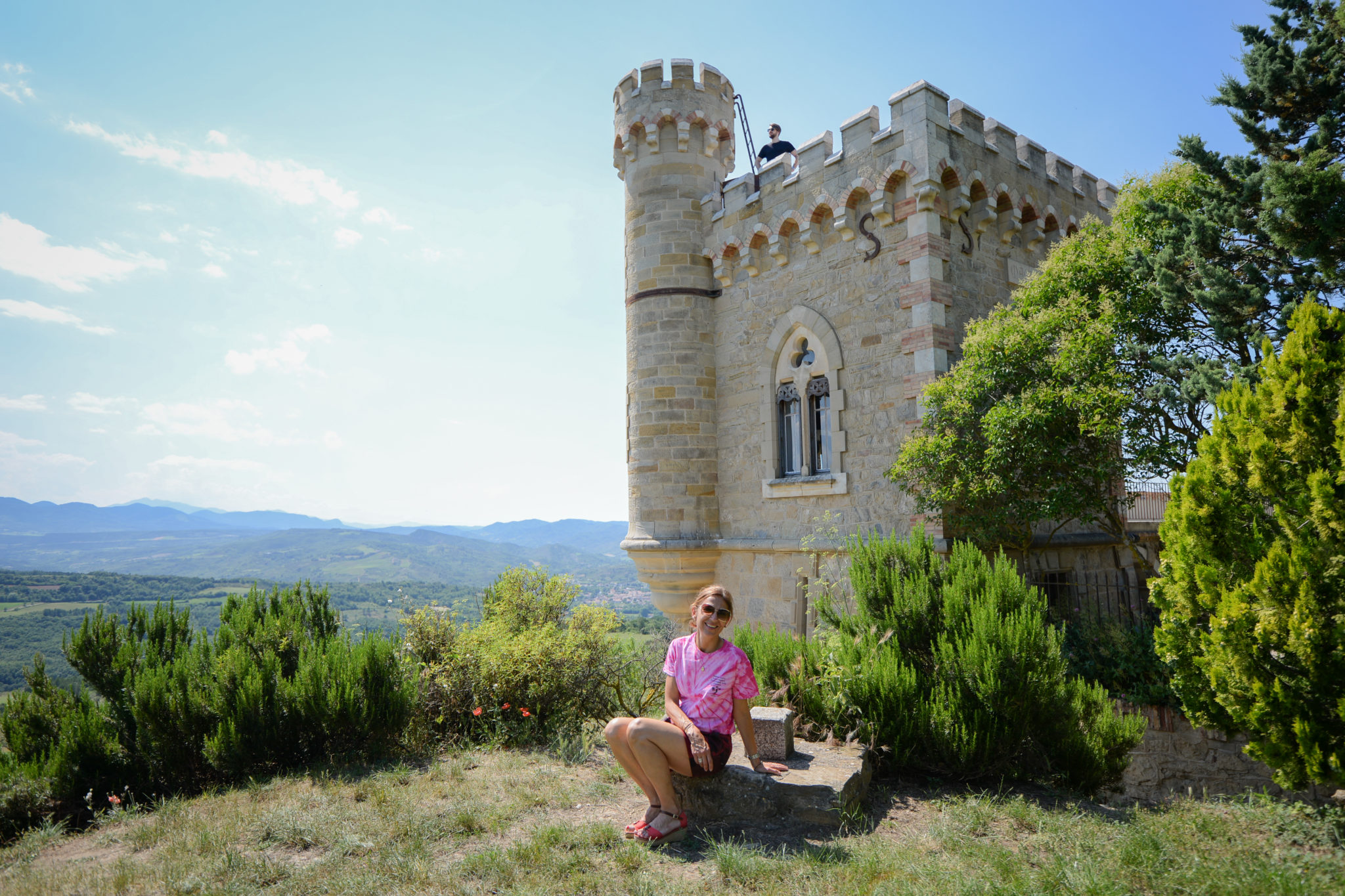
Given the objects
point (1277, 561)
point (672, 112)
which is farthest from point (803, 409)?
point (1277, 561)

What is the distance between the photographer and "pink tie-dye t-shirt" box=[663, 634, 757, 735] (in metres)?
4.37

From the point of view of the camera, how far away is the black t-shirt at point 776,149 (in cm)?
1244

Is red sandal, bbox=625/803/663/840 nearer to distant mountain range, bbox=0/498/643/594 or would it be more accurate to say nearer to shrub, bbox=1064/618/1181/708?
shrub, bbox=1064/618/1181/708

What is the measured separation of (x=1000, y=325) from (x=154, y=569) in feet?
537

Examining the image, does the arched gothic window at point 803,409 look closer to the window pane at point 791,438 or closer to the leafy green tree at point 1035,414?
the window pane at point 791,438

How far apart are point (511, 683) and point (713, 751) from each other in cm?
367

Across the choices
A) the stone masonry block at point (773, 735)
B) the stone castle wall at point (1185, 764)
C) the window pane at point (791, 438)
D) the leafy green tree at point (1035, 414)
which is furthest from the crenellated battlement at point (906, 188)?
the stone masonry block at point (773, 735)

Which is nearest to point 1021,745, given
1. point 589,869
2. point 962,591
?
point 962,591

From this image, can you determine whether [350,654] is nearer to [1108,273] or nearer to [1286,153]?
[1108,273]

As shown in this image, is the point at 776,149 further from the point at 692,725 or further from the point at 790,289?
the point at 692,725

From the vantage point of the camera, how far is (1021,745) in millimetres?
5328

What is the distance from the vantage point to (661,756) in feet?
13.9

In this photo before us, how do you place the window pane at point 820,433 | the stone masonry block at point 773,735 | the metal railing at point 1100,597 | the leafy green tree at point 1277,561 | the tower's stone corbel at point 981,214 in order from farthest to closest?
the window pane at point 820,433 < the tower's stone corbel at point 981,214 < the metal railing at point 1100,597 < the stone masonry block at point 773,735 < the leafy green tree at point 1277,561

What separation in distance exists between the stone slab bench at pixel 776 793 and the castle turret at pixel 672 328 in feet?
21.7
